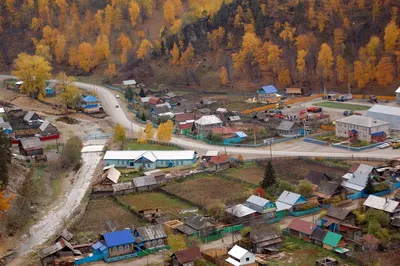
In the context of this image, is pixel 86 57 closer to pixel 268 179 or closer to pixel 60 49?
pixel 60 49

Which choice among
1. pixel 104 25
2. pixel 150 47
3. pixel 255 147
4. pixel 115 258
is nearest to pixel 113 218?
pixel 115 258

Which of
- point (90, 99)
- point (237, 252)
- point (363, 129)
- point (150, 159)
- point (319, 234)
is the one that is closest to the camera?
point (237, 252)

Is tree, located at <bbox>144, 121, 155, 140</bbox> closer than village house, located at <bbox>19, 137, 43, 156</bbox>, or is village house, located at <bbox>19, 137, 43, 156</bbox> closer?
village house, located at <bbox>19, 137, 43, 156</bbox>

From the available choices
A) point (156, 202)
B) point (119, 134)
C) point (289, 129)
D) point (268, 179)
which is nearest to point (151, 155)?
point (119, 134)

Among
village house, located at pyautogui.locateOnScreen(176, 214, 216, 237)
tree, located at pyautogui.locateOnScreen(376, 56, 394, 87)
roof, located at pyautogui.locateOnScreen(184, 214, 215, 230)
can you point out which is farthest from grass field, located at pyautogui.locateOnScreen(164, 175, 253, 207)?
tree, located at pyautogui.locateOnScreen(376, 56, 394, 87)

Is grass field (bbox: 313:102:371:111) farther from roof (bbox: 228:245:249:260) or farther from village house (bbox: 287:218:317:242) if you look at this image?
roof (bbox: 228:245:249:260)
